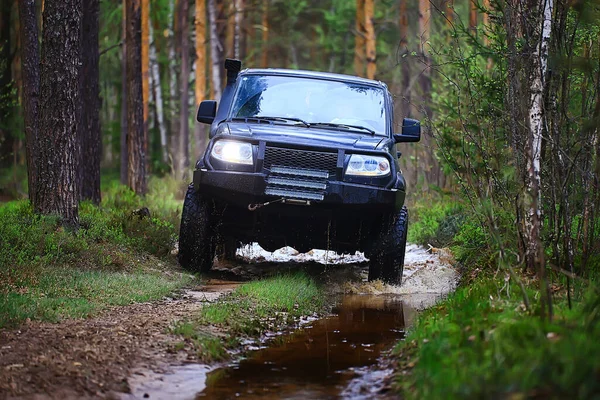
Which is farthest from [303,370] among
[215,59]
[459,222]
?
[215,59]

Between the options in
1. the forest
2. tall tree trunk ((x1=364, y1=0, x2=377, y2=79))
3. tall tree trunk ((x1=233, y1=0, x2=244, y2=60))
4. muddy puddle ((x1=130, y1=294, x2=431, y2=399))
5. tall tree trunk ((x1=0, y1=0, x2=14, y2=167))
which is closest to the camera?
the forest

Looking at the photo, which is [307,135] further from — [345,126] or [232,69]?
[232,69]

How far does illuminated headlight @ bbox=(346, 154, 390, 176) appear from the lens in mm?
8602

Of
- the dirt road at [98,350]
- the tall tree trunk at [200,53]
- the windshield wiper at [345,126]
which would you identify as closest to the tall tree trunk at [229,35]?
the tall tree trunk at [200,53]

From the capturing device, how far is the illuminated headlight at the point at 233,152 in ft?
28.3

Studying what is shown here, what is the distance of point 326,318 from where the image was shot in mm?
7863

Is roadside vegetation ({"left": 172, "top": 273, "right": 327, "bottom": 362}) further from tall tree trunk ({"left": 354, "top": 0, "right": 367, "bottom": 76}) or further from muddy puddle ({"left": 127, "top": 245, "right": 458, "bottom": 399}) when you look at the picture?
tall tree trunk ({"left": 354, "top": 0, "right": 367, "bottom": 76})

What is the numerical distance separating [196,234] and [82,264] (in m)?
1.28

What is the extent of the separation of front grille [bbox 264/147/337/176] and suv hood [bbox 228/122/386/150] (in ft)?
0.32

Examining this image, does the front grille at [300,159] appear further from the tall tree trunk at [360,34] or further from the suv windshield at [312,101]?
the tall tree trunk at [360,34]

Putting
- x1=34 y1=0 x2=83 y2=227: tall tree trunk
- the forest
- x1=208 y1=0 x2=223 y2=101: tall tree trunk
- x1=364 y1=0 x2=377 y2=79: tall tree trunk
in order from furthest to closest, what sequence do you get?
1. x1=208 y1=0 x2=223 y2=101: tall tree trunk
2. x1=364 y1=0 x2=377 y2=79: tall tree trunk
3. x1=34 y1=0 x2=83 y2=227: tall tree trunk
4. the forest

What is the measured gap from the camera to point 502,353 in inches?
164

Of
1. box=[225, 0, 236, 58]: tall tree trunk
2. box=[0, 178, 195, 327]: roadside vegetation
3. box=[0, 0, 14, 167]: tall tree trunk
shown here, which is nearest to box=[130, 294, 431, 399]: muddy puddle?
box=[0, 178, 195, 327]: roadside vegetation

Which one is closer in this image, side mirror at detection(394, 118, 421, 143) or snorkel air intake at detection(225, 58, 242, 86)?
side mirror at detection(394, 118, 421, 143)
